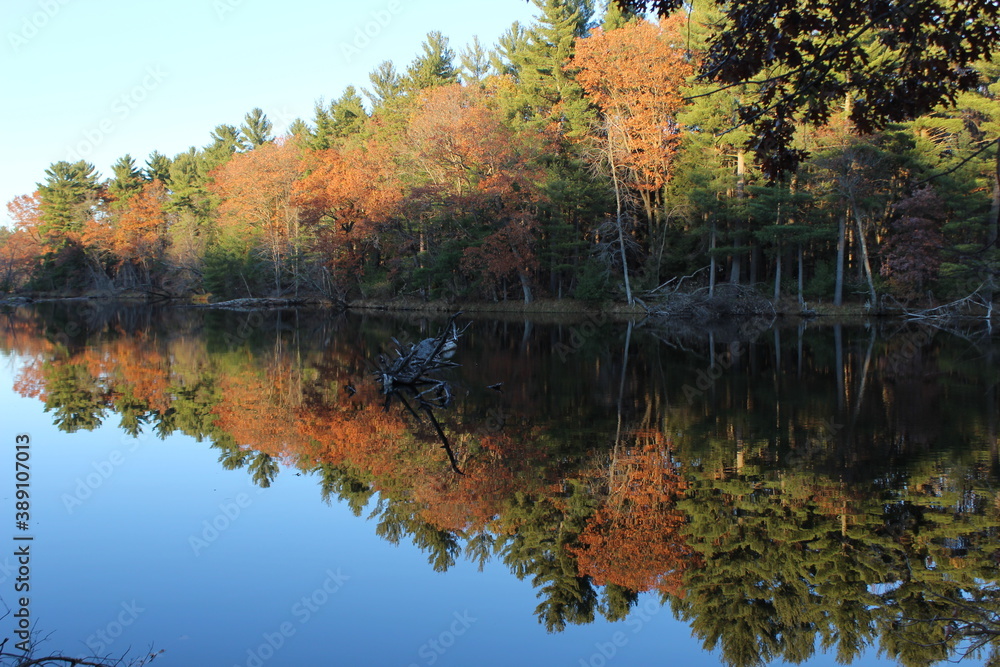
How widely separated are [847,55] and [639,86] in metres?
30.4

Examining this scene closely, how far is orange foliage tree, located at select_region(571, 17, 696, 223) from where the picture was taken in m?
33.1

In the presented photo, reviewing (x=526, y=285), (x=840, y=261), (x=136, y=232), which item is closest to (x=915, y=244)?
(x=840, y=261)

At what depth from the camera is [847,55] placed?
210 inches

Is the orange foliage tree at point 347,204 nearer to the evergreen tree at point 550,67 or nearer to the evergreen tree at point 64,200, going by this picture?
the evergreen tree at point 550,67

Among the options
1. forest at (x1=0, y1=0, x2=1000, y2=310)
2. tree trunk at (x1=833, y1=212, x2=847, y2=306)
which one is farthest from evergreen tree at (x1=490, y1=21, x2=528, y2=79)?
tree trunk at (x1=833, y1=212, x2=847, y2=306)

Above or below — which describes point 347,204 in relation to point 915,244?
above

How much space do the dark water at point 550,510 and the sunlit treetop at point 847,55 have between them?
3.59m

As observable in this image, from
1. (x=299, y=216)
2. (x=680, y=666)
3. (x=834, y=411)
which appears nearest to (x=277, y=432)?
(x=680, y=666)

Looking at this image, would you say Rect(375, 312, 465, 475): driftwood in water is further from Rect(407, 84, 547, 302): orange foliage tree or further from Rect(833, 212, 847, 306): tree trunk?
Rect(833, 212, 847, 306): tree trunk

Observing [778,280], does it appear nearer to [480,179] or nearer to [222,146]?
[480,179]

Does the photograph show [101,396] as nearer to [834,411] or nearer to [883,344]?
[834,411]

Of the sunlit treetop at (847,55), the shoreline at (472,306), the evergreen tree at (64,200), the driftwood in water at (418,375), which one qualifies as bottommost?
the shoreline at (472,306)

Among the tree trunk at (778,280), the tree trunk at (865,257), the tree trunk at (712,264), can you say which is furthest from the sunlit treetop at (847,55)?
the tree trunk at (778,280)

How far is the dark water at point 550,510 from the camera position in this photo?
5.50 meters
